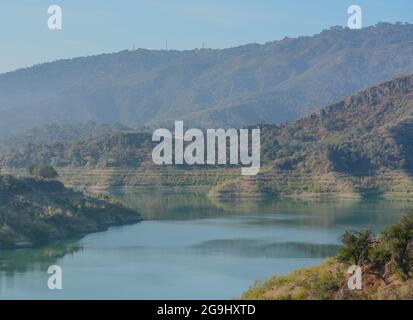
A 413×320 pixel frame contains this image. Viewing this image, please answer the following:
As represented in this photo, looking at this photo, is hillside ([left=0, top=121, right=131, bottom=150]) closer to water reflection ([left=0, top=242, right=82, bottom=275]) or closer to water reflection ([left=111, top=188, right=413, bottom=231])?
water reflection ([left=111, top=188, right=413, bottom=231])

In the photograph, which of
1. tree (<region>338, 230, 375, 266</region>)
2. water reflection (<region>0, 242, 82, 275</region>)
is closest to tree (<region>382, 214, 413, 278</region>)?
tree (<region>338, 230, 375, 266</region>)

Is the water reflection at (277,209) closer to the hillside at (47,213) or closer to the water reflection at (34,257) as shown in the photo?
the hillside at (47,213)

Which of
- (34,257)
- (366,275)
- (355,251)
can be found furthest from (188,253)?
(366,275)

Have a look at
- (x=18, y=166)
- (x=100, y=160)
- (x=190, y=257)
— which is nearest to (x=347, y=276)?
(x=190, y=257)

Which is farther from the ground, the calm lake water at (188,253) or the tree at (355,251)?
the tree at (355,251)

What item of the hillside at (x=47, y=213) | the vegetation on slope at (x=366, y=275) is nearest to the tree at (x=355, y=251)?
the vegetation on slope at (x=366, y=275)

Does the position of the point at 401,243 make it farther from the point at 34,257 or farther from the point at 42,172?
the point at 42,172

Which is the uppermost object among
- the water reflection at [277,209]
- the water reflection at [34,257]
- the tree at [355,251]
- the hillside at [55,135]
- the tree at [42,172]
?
the hillside at [55,135]
